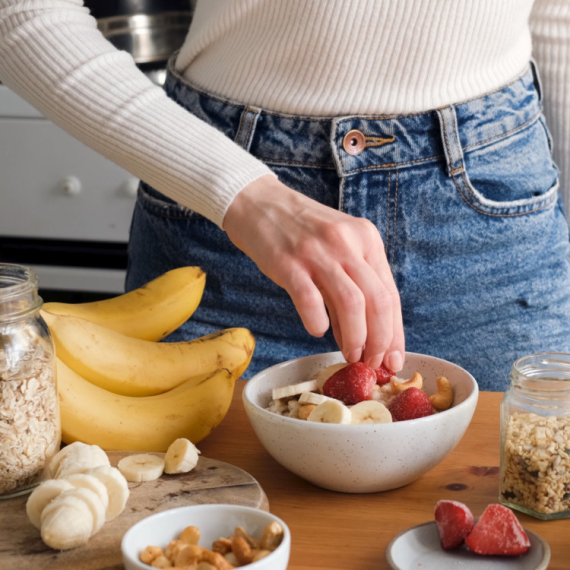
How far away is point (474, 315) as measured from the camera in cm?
99

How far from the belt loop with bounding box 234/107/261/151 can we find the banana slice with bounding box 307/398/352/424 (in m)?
0.40

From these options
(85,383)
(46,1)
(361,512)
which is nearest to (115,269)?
(46,1)

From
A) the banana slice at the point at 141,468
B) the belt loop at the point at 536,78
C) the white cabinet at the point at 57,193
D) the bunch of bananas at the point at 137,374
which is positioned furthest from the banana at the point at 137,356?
the white cabinet at the point at 57,193

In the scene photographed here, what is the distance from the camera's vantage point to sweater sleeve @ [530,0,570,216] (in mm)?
1125

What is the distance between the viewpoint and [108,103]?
0.84 meters

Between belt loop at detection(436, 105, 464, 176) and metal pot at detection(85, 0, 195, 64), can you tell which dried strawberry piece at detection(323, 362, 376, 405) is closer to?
belt loop at detection(436, 105, 464, 176)

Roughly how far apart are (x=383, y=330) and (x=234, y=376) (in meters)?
0.18

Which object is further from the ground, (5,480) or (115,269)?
(5,480)

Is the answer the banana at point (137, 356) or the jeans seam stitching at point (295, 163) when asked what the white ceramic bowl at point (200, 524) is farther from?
the jeans seam stitching at point (295, 163)

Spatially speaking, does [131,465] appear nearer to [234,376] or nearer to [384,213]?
[234,376]

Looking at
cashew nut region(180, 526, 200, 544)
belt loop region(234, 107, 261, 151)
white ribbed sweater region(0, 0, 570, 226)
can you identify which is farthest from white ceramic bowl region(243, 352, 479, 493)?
belt loop region(234, 107, 261, 151)

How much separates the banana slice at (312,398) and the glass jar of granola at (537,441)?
0.46 feet

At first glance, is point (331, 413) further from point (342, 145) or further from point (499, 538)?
point (342, 145)

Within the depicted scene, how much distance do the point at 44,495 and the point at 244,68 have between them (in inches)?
22.3
